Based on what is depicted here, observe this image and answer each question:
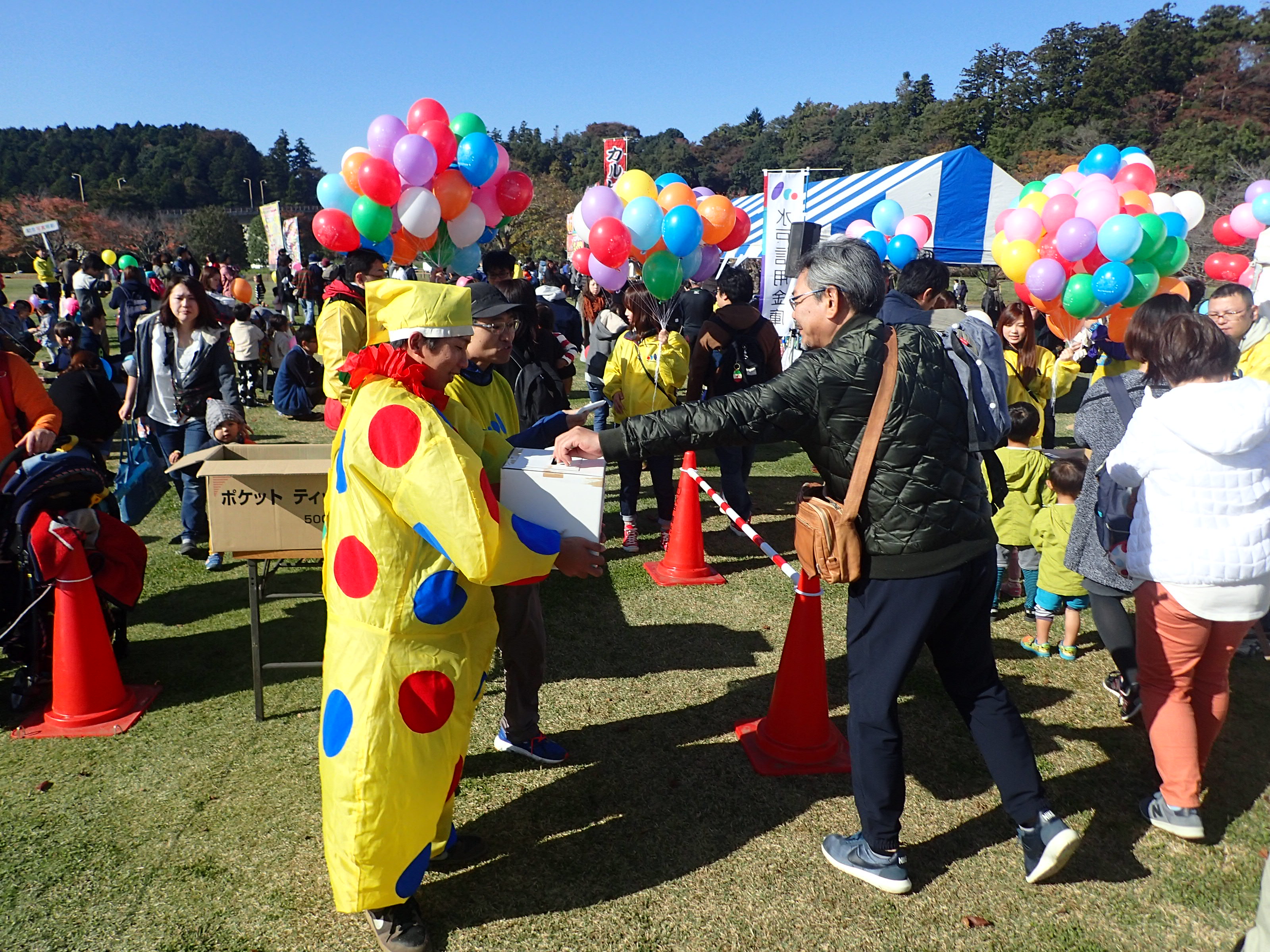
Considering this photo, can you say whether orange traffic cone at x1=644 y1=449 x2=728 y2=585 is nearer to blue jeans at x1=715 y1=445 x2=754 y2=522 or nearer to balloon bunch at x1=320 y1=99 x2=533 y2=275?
blue jeans at x1=715 y1=445 x2=754 y2=522

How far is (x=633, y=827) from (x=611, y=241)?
480 cm

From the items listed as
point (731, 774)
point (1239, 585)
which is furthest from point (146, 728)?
point (1239, 585)

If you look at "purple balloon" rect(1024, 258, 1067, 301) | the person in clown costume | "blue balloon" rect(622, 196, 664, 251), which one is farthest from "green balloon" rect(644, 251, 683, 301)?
the person in clown costume

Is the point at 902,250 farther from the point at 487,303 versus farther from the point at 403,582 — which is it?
the point at 403,582

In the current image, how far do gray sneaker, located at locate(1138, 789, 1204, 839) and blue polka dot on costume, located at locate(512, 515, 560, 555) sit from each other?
2.52m

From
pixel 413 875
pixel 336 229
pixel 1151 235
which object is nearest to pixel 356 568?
pixel 413 875

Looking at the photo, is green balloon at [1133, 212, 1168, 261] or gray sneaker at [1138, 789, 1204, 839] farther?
green balloon at [1133, 212, 1168, 261]

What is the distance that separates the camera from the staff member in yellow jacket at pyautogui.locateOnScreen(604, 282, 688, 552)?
6.01 meters

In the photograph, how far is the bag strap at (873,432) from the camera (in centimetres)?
231

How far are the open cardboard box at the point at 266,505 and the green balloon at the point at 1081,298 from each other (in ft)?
21.8

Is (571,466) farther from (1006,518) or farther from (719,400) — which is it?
(1006,518)

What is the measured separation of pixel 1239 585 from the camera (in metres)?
2.75

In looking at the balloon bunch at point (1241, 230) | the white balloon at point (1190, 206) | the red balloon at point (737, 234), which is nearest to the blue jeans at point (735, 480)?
the red balloon at point (737, 234)

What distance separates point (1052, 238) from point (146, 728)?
822 cm
